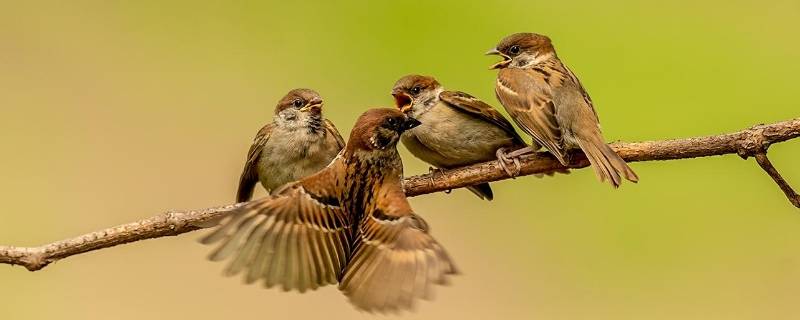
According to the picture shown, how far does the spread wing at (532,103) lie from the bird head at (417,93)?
218mm

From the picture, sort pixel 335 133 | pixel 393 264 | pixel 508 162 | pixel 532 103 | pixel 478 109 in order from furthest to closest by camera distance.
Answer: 1. pixel 335 133
2. pixel 478 109
3. pixel 532 103
4. pixel 508 162
5. pixel 393 264

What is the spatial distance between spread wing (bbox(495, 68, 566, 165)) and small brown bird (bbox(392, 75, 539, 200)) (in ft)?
0.39

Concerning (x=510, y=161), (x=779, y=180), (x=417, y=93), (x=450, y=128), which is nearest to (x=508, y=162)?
(x=510, y=161)

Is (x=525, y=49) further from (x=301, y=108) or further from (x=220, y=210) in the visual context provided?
(x=220, y=210)

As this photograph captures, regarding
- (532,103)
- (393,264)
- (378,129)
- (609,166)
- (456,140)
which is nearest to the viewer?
(393,264)

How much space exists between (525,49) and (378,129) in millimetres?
1072

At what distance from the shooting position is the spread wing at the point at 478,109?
149 inches

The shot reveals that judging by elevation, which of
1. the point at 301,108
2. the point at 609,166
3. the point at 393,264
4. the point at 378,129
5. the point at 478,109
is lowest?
the point at 393,264

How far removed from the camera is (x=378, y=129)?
9.86ft

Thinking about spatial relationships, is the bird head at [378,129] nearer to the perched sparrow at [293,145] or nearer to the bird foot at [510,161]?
the bird foot at [510,161]

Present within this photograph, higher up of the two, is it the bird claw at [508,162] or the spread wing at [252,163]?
the spread wing at [252,163]

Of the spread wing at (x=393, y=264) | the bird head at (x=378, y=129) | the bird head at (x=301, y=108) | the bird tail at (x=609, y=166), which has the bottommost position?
the spread wing at (x=393, y=264)

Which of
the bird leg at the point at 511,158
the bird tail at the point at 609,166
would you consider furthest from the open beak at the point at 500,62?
the bird tail at the point at 609,166

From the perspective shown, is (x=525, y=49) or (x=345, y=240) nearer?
(x=345, y=240)
